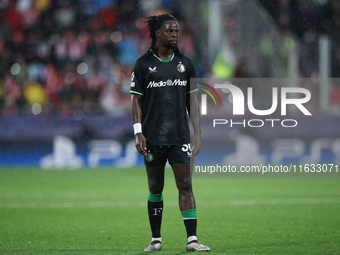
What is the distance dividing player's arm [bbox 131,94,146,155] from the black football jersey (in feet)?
0.16

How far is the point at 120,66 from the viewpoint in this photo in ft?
59.7

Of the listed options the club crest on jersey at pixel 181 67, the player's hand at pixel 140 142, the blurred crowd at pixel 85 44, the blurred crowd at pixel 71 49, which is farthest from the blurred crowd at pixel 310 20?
the player's hand at pixel 140 142

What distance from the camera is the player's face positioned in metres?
5.87

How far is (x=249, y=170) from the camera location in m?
15.4

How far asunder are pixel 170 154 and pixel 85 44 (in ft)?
43.8

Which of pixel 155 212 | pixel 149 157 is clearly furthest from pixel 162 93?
pixel 155 212

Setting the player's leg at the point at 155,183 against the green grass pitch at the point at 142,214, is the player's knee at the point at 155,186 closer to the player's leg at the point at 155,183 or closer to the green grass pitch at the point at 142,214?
the player's leg at the point at 155,183

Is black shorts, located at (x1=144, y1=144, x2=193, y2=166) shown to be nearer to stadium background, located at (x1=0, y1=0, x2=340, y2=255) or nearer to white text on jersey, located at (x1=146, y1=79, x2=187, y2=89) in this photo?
white text on jersey, located at (x1=146, y1=79, x2=187, y2=89)

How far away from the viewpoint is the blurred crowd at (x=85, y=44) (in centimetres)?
1714

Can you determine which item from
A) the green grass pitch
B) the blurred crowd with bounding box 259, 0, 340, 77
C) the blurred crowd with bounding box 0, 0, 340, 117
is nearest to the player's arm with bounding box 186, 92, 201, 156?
the green grass pitch

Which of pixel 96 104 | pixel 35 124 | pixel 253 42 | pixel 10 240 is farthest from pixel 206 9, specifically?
pixel 10 240

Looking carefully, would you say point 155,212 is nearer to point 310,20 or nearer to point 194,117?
point 194,117

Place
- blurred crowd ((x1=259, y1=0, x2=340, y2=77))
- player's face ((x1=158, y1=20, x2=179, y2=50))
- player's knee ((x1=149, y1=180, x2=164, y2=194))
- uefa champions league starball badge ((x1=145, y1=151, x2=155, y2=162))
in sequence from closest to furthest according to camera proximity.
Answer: player's face ((x1=158, y1=20, x2=179, y2=50))
uefa champions league starball badge ((x1=145, y1=151, x2=155, y2=162))
player's knee ((x1=149, y1=180, x2=164, y2=194))
blurred crowd ((x1=259, y1=0, x2=340, y2=77))

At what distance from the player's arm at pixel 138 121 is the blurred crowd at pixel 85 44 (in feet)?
33.1
